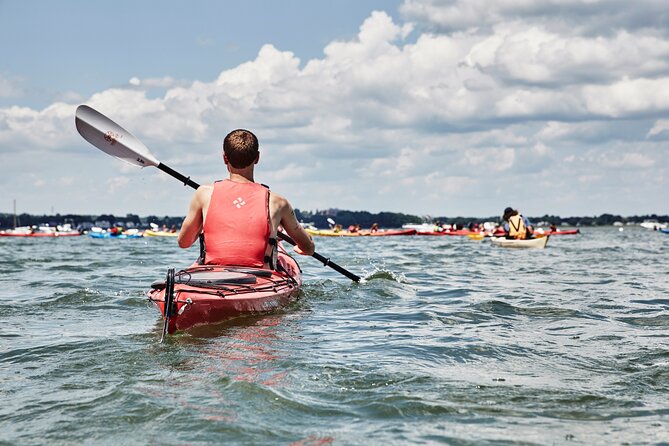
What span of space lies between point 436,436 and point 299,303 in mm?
5580

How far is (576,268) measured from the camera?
1941 centimetres

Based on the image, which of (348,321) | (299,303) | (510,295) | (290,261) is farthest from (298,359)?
(510,295)

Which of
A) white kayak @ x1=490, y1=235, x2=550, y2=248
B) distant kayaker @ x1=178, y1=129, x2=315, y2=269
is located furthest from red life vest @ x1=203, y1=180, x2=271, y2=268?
white kayak @ x1=490, y1=235, x2=550, y2=248

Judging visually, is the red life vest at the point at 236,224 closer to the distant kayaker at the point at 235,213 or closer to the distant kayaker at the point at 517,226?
the distant kayaker at the point at 235,213

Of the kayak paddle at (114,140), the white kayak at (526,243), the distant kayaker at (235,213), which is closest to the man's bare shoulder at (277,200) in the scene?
the distant kayaker at (235,213)

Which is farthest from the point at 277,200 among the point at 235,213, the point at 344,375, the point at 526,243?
the point at 526,243

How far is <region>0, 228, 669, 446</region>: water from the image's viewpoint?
3.92 meters

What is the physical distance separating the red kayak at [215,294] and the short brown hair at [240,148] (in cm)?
111

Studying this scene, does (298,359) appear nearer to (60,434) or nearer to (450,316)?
(60,434)

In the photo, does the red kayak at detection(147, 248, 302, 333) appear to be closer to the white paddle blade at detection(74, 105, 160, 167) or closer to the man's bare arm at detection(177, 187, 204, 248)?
the man's bare arm at detection(177, 187, 204, 248)

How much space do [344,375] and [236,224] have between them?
3.08 metres

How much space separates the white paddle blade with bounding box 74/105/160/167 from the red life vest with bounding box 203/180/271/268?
147 inches

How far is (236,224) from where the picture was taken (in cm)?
789

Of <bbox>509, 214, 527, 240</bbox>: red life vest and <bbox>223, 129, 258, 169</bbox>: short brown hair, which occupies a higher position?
<bbox>223, 129, 258, 169</bbox>: short brown hair
